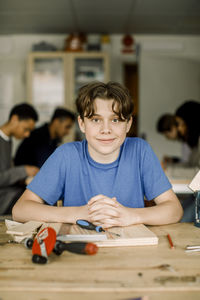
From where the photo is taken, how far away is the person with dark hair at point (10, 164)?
2.60 metres

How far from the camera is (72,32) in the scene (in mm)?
5035

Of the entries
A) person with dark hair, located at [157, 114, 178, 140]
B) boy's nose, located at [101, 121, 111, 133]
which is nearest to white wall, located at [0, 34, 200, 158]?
person with dark hair, located at [157, 114, 178, 140]

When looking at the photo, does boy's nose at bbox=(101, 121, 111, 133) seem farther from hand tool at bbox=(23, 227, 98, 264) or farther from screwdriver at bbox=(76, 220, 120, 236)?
hand tool at bbox=(23, 227, 98, 264)

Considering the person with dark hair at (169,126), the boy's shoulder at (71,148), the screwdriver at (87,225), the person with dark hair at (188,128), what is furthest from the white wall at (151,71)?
the screwdriver at (87,225)

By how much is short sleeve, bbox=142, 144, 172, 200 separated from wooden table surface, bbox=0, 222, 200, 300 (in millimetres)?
419

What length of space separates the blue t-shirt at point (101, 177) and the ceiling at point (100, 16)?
2.87 m

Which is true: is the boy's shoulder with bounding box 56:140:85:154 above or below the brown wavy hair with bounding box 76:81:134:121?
below

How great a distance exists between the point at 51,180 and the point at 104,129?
28 cm

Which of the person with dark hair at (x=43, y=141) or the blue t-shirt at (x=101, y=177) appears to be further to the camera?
the person with dark hair at (x=43, y=141)

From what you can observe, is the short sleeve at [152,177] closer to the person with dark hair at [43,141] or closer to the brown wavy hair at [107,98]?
the brown wavy hair at [107,98]

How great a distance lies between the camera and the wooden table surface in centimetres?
65

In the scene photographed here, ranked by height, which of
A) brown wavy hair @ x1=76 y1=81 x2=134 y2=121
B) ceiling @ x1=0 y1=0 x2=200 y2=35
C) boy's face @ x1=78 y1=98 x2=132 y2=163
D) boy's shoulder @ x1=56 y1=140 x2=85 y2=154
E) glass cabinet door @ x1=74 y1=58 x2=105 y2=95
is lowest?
boy's shoulder @ x1=56 y1=140 x2=85 y2=154

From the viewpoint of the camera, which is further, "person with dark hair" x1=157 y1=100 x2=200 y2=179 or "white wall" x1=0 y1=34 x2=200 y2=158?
"white wall" x1=0 y1=34 x2=200 y2=158

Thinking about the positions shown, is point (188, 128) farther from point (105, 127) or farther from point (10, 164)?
point (105, 127)
